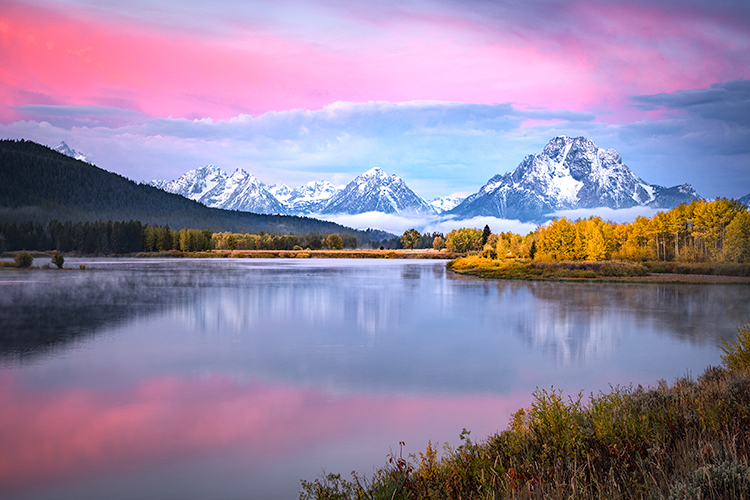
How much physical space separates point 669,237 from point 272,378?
289 ft

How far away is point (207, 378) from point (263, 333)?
28.6 feet

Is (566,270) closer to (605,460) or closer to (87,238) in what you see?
(605,460)

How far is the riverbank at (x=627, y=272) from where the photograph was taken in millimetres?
60906

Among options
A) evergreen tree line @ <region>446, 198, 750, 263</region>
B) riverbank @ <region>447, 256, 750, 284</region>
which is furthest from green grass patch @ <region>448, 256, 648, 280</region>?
evergreen tree line @ <region>446, 198, 750, 263</region>

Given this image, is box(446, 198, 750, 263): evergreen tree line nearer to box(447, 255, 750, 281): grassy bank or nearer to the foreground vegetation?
box(447, 255, 750, 281): grassy bank

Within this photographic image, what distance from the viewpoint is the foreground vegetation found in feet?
20.1

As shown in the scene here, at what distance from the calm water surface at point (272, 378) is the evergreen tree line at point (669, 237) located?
42.5 metres

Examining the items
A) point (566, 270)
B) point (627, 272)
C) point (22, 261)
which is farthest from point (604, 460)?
point (22, 261)

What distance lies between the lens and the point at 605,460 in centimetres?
743

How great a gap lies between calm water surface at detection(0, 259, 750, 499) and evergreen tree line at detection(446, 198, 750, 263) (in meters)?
42.5

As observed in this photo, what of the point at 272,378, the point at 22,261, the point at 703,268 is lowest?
the point at 272,378

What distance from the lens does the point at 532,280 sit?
2569 inches

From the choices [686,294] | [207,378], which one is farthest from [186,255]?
[207,378]

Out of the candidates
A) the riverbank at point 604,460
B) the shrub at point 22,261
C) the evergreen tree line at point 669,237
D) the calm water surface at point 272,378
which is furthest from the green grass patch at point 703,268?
the shrub at point 22,261
